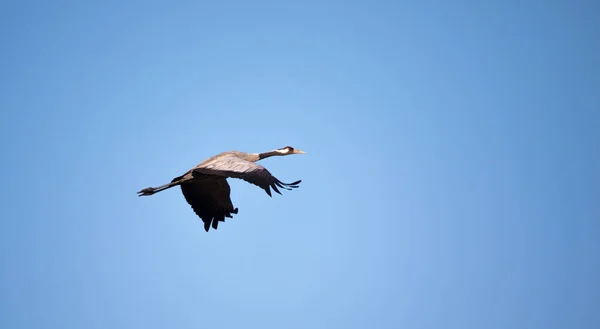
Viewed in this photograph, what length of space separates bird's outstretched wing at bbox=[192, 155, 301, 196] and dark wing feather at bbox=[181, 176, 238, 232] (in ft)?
4.46

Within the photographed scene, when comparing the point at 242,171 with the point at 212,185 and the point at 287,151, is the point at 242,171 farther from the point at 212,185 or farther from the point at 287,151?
the point at 287,151

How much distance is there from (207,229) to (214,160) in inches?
93.2

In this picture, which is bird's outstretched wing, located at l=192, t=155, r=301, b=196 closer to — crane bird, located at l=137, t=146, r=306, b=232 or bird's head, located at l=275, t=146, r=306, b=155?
crane bird, located at l=137, t=146, r=306, b=232

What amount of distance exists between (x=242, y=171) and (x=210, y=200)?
373 cm

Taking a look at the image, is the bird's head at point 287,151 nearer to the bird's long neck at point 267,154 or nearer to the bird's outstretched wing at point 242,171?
the bird's long neck at point 267,154

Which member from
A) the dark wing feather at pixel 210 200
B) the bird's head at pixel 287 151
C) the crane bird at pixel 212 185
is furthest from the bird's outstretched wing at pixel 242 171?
the bird's head at pixel 287 151

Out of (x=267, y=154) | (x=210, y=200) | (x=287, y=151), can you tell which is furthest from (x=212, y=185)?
(x=287, y=151)

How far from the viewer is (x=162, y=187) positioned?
16750mm

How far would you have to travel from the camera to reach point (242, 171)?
49.2 ft

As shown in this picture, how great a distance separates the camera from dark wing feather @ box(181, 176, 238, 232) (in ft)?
59.7

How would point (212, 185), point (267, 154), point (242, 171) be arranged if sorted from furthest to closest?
1. point (267, 154)
2. point (212, 185)
3. point (242, 171)

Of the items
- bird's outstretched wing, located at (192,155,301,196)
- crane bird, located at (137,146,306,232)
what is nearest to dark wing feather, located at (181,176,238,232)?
crane bird, located at (137,146,306,232)

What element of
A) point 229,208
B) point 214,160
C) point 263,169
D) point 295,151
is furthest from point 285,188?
point 295,151

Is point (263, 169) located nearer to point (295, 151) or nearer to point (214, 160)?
point (214, 160)
